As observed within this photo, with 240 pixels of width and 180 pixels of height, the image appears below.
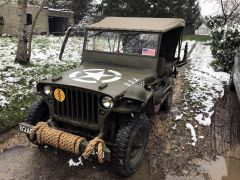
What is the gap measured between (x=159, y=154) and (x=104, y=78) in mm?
1633

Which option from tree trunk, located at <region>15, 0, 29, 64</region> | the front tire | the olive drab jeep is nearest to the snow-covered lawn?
tree trunk, located at <region>15, 0, 29, 64</region>

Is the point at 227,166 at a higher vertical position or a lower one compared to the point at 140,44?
lower

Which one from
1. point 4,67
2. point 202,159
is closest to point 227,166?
point 202,159

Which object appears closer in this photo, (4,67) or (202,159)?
(202,159)

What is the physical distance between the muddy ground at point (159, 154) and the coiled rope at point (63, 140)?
1.59 feet

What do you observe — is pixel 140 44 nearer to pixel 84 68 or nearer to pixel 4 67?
pixel 84 68

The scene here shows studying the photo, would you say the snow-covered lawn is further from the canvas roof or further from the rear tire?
the canvas roof

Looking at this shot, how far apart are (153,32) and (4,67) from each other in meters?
5.10

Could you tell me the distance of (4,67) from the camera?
8477 millimetres

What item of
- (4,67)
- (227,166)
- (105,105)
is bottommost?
(227,166)

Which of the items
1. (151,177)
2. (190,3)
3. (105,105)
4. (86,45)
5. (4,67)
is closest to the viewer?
(105,105)

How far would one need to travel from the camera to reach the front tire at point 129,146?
13.2 feet

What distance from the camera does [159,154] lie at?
16.7 ft

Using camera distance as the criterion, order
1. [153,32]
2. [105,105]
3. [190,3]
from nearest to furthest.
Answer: [105,105] < [153,32] < [190,3]
